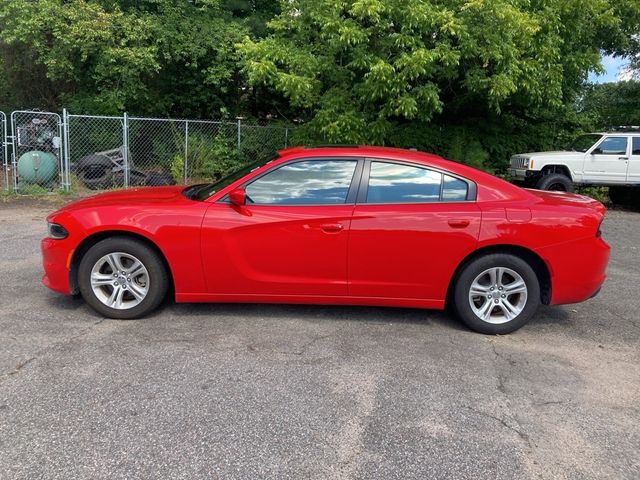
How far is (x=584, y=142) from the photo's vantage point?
46.6 feet

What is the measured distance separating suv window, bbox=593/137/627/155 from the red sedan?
1026 cm

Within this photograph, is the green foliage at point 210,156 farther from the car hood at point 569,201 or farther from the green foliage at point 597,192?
the car hood at point 569,201

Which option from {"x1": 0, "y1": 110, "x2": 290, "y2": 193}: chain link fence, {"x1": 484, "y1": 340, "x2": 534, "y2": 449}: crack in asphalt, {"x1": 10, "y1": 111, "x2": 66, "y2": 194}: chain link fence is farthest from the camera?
{"x1": 0, "y1": 110, "x2": 290, "y2": 193}: chain link fence

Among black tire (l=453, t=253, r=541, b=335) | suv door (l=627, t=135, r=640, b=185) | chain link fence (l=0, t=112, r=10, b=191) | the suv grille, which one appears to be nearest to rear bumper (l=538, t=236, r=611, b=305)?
black tire (l=453, t=253, r=541, b=335)

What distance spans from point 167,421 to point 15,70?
16.8 meters

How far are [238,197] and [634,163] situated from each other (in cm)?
1254

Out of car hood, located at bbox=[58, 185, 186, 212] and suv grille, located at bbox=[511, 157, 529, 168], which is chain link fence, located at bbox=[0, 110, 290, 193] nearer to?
suv grille, located at bbox=[511, 157, 529, 168]

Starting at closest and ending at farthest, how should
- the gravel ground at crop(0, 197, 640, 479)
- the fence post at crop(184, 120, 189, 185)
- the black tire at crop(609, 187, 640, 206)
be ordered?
the gravel ground at crop(0, 197, 640, 479), the fence post at crop(184, 120, 189, 185), the black tire at crop(609, 187, 640, 206)

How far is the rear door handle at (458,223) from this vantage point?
4.50m

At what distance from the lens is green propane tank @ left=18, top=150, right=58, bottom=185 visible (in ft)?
41.1

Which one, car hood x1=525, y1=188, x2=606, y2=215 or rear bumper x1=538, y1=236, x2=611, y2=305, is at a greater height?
car hood x1=525, y1=188, x2=606, y2=215

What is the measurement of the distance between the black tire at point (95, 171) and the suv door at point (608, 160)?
38.3 ft

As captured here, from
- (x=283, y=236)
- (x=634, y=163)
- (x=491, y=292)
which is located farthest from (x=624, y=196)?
(x=283, y=236)

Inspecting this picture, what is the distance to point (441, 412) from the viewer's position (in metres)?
3.34
